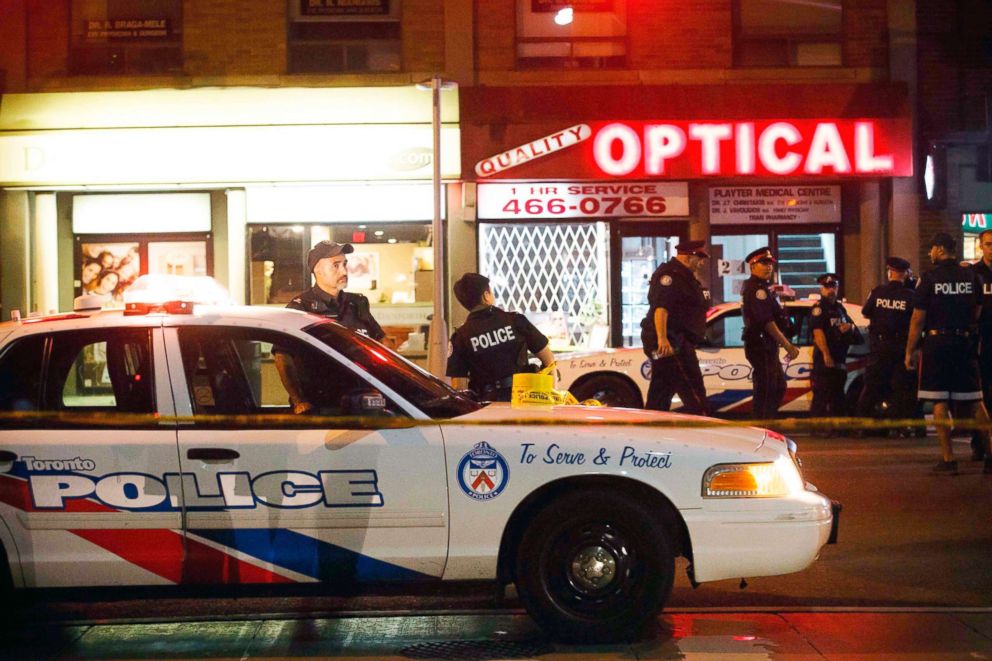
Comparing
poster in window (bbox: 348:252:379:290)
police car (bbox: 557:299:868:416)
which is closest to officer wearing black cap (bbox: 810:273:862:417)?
police car (bbox: 557:299:868:416)

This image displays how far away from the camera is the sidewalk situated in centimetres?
554

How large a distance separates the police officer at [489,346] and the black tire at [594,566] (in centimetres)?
244

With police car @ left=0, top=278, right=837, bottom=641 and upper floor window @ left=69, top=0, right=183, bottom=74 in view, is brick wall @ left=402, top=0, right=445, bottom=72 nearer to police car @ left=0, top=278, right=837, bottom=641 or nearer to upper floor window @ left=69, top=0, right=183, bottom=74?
upper floor window @ left=69, top=0, right=183, bottom=74

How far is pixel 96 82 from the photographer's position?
17.2 meters

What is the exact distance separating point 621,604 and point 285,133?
12375 mm

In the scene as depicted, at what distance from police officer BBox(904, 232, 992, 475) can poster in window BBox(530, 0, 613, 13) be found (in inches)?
325

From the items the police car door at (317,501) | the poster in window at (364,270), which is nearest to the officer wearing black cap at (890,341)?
the poster in window at (364,270)

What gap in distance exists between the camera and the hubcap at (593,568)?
219 inches

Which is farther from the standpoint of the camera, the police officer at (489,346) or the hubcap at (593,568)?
the police officer at (489,346)

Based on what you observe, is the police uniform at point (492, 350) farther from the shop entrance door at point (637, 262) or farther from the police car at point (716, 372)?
the shop entrance door at point (637, 262)

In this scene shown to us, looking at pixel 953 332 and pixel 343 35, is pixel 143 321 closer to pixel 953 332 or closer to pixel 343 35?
pixel 953 332

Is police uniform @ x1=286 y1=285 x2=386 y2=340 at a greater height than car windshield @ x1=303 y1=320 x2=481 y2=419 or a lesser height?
greater

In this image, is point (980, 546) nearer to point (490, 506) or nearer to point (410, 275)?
point (490, 506)

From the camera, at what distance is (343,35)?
17.4 m
